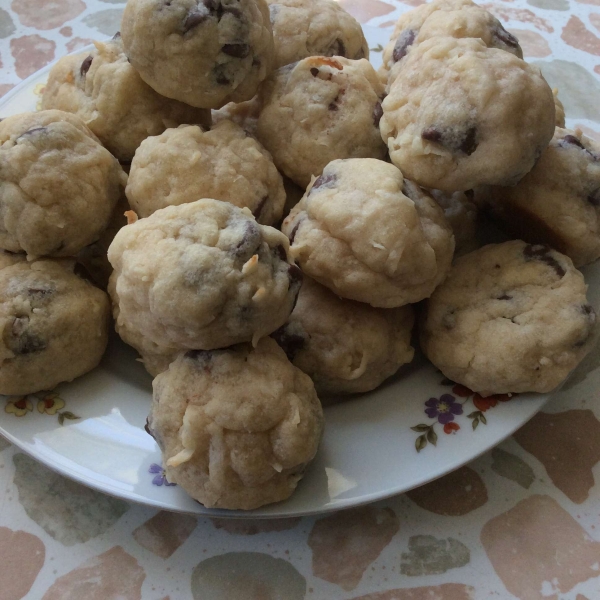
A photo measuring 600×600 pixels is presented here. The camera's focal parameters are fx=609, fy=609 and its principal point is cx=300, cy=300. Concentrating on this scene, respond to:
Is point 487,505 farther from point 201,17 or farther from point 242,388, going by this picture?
point 201,17

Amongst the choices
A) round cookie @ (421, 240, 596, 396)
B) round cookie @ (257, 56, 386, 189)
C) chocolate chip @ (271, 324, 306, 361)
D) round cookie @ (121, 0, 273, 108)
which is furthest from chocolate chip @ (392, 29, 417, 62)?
chocolate chip @ (271, 324, 306, 361)

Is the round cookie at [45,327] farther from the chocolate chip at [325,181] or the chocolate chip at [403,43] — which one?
the chocolate chip at [403,43]

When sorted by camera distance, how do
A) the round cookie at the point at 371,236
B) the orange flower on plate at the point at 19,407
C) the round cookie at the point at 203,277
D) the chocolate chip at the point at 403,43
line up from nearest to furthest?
1. the round cookie at the point at 203,277
2. the round cookie at the point at 371,236
3. the orange flower on plate at the point at 19,407
4. the chocolate chip at the point at 403,43

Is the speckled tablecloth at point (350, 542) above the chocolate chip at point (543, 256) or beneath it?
beneath

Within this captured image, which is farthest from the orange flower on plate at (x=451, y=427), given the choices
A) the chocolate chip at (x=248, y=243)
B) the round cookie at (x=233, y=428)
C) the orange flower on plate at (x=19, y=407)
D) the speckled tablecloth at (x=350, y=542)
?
the orange flower on plate at (x=19, y=407)

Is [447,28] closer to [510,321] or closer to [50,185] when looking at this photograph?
[510,321]

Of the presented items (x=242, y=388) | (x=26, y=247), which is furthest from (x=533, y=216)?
(x=26, y=247)
